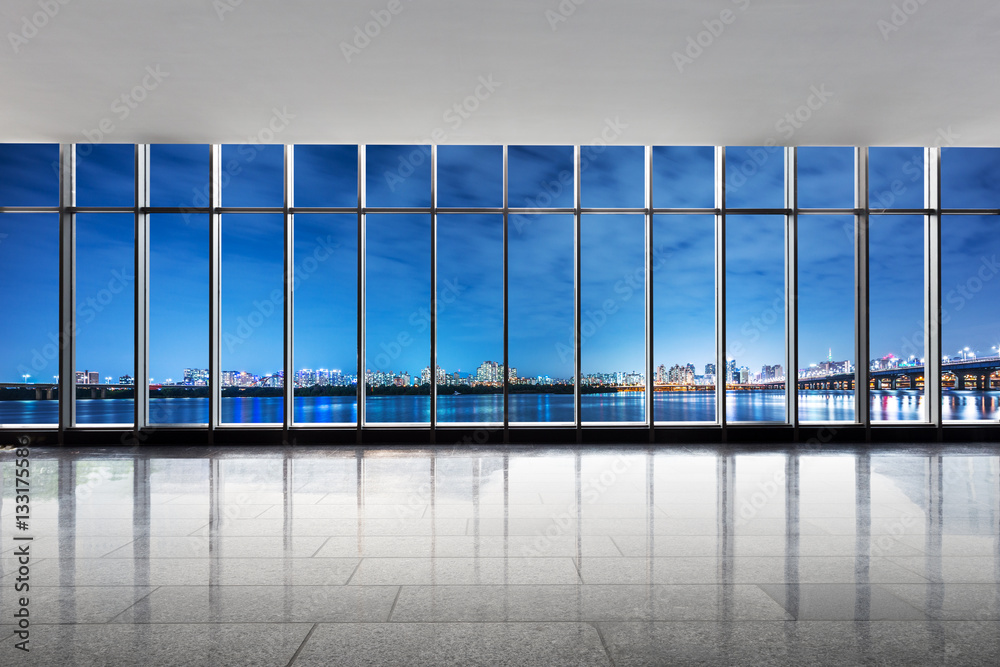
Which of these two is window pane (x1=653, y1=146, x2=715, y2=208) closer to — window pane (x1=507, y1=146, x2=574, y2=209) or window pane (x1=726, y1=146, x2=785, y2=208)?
window pane (x1=726, y1=146, x2=785, y2=208)

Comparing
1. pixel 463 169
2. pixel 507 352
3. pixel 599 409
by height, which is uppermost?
pixel 463 169

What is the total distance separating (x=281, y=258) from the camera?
10.6 m

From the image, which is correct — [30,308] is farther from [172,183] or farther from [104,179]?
[172,183]

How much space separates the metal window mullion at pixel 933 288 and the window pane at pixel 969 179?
18cm

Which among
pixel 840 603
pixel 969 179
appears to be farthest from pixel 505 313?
pixel 969 179

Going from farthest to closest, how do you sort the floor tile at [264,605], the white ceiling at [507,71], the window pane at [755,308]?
the window pane at [755,308] → the white ceiling at [507,71] → the floor tile at [264,605]

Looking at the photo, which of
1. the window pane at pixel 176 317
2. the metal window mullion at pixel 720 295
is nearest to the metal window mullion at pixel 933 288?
the metal window mullion at pixel 720 295

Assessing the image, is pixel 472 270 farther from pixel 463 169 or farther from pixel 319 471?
pixel 319 471

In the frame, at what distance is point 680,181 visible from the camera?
1158 centimetres

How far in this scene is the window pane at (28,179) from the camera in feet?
34.2

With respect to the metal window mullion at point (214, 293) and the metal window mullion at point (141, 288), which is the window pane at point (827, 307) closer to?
the metal window mullion at point (214, 293)

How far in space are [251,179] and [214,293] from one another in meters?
2.07

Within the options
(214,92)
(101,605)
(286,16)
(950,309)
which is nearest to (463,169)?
(214,92)

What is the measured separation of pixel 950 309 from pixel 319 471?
10.9 meters
